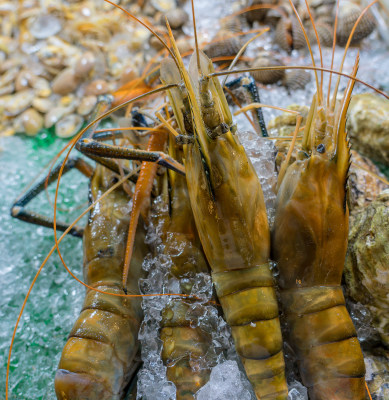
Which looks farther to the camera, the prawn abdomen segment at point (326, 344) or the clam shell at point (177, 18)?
the clam shell at point (177, 18)

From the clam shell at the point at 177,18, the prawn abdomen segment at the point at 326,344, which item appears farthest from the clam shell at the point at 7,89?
the prawn abdomen segment at the point at 326,344

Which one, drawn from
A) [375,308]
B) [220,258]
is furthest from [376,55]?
[220,258]

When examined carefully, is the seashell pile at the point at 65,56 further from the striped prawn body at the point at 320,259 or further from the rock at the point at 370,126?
the striped prawn body at the point at 320,259

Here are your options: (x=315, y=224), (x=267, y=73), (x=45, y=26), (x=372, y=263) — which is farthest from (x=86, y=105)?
(x=372, y=263)

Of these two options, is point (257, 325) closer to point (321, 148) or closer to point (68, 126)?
point (321, 148)

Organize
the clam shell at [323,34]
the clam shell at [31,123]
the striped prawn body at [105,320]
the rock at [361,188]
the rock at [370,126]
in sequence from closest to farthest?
the striped prawn body at [105,320]
the rock at [361,188]
the rock at [370,126]
the clam shell at [31,123]
the clam shell at [323,34]

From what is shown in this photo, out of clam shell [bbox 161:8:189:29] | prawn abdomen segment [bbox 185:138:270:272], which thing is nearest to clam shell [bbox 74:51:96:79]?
clam shell [bbox 161:8:189:29]
